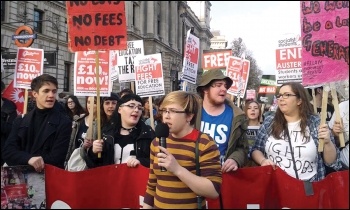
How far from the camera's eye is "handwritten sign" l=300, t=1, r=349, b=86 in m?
3.70

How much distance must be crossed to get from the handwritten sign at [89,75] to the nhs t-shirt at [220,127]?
7.41 feet

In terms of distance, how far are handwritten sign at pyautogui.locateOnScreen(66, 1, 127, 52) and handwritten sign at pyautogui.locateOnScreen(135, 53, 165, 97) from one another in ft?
13.9

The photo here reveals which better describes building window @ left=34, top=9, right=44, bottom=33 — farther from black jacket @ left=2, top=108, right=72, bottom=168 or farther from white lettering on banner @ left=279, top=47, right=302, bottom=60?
black jacket @ left=2, top=108, right=72, bottom=168

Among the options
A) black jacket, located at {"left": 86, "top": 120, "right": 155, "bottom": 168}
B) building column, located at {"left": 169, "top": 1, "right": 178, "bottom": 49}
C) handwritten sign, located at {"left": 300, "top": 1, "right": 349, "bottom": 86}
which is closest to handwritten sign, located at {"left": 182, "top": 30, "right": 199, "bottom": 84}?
black jacket, located at {"left": 86, "top": 120, "right": 155, "bottom": 168}

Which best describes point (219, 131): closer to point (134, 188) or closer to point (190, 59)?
point (134, 188)

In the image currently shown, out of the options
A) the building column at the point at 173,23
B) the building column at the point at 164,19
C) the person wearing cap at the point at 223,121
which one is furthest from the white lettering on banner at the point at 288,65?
the building column at the point at 173,23

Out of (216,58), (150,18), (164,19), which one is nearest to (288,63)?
(216,58)

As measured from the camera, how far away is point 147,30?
5603cm

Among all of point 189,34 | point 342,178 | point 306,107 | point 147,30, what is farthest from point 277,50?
point 147,30

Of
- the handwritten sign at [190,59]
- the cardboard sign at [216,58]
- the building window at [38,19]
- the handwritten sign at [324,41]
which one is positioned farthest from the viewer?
the building window at [38,19]

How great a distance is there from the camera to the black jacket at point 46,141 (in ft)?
14.2

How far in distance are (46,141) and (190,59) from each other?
5025 millimetres

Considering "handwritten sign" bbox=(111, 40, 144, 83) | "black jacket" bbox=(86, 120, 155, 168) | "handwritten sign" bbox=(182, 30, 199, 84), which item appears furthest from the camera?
"handwritten sign" bbox=(111, 40, 144, 83)

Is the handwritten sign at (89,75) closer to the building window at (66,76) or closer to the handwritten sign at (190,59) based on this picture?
the handwritten sign at (190,59)
